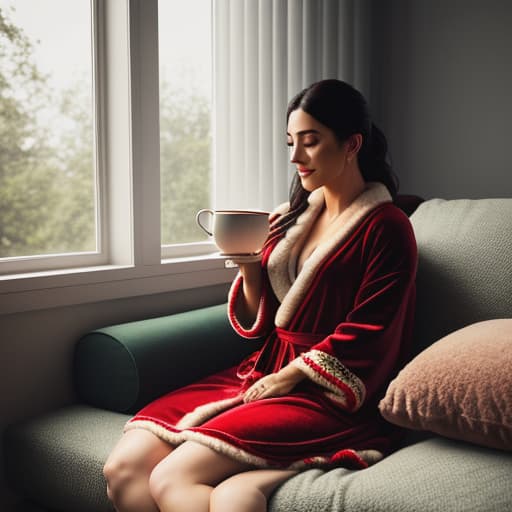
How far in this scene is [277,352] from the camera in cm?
164

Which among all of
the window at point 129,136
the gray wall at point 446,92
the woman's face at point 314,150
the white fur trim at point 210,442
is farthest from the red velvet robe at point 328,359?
the gray wall at point 446,92

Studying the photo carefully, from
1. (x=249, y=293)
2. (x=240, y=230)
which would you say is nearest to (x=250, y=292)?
(x=249, y=293)

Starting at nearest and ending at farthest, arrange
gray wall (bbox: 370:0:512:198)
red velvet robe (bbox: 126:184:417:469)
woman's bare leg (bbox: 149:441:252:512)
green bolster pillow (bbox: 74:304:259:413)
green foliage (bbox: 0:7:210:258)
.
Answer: woman's bare leg (bbox: 149:441:252:512)
red velvet robe (bbox: 126:184:417:469)
green bolster pillow (bbox: 74:304:259:413)
green foliage (bbox: 0:7:210:258)
gray wall (bbox: 370:0:512:198)

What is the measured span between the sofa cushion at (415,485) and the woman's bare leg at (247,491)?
0.07 ft

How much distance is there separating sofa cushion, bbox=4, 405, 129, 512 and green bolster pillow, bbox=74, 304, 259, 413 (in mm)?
64

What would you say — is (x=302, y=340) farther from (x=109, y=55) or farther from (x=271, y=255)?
(x=109, y=55)

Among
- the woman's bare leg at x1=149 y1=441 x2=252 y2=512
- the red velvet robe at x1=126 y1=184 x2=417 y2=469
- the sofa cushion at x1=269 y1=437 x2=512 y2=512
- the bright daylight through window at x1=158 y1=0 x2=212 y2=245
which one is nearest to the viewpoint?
the sofa cushion at x1=269 y1=437 x2=512 y2=512

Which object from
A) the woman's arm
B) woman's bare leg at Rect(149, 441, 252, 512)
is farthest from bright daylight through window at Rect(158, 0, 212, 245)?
woman's bare leg at Rect(149, 441, 252, 512)

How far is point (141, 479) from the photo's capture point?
1.35 metres

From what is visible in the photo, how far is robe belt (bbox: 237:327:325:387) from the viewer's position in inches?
61.4

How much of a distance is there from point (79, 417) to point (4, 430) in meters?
0.20

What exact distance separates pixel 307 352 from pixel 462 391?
1.22 ft

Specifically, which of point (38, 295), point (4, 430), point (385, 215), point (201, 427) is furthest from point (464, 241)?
point (4, 430)

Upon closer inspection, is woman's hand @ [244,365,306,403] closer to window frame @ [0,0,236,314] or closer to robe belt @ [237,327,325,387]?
robe belt @ [237,327,325,387]
